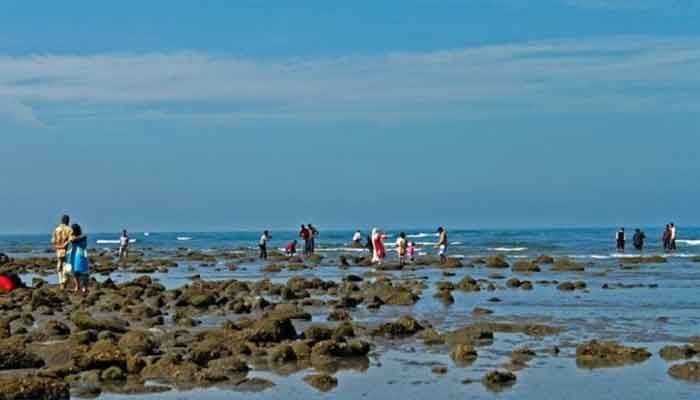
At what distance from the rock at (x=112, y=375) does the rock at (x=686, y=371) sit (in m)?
7.49

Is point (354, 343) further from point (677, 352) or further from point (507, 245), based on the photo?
point (507, 245)

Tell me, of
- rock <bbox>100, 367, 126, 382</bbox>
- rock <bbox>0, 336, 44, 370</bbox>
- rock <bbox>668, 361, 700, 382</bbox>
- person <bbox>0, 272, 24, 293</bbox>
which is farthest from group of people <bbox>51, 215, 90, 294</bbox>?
rock <bbox>668, 361, 700, 382</bbox>

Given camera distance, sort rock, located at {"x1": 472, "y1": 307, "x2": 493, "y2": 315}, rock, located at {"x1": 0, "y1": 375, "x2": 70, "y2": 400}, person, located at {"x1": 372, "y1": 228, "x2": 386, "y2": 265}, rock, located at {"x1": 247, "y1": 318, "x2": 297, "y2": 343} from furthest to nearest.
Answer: person, located at {"x1": 372, "y1": 228, "x2": 386, "y2": 265}
rock, located at {"x1": 472, "y1": 307, "x2": 493, "y2": 315}
rock, located at {"x1": 247, "y1": 318, "x2": 297, "y2": 343}
rock, located at {"x1": 0, "y1": 375, "x2": 70, "y2": 400}

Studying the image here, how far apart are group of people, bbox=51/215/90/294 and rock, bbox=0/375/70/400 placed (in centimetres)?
1488

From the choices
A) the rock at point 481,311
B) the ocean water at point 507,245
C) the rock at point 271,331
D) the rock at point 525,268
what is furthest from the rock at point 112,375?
the ocean water at point 507,245

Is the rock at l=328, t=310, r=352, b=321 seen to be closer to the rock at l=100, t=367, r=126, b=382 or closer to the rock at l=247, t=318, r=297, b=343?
the rock at l=247, t=318, r=297, b=343

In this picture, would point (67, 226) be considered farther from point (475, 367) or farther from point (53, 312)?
point (475, 367)

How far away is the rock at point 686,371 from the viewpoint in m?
13.8

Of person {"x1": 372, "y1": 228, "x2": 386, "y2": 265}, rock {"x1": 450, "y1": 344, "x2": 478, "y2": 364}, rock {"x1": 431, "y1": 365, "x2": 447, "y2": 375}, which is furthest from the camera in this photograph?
person {"x1": 372, "y1": 228, "x2": 386, "y2": 265}

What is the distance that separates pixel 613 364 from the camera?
15.2 meters

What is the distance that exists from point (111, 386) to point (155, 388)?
603mm

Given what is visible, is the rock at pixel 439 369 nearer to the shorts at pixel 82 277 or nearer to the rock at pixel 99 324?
the rock at pixel 99 324

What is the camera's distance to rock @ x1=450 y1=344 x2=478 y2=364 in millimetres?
15469

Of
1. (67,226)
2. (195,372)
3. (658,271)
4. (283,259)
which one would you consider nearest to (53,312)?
(67,226)
